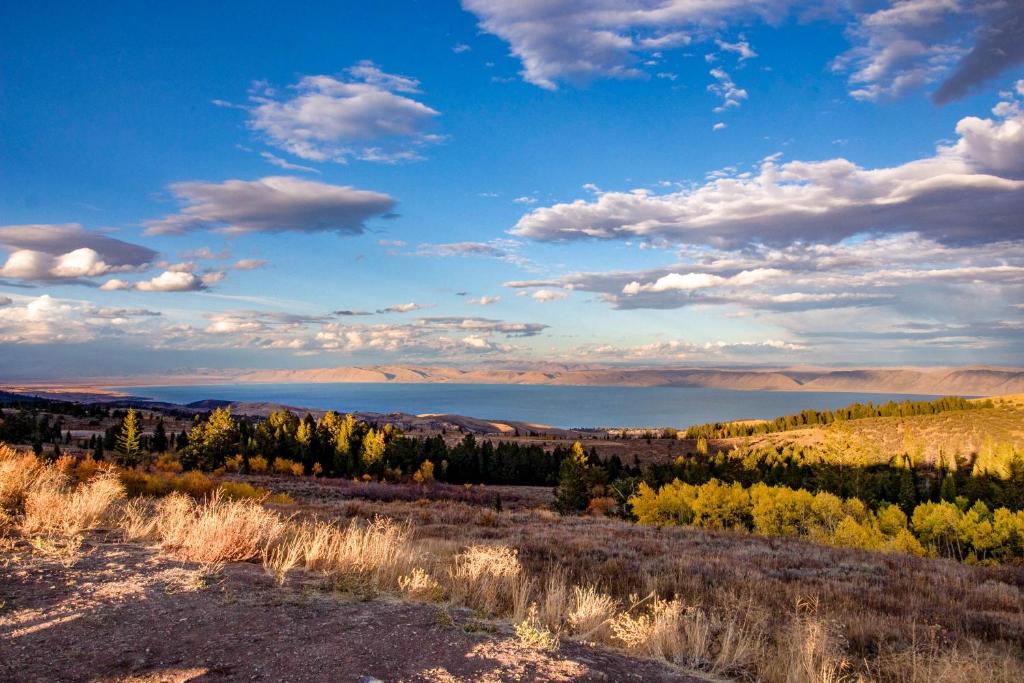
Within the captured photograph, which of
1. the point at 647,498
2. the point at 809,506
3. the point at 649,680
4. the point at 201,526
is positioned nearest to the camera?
the point at 649,680

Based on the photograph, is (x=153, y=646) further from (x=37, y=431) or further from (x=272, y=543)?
(x=37, y=431)

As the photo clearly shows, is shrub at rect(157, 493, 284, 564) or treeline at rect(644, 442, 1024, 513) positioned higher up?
shrub at rect(157, 493, 284, 564)

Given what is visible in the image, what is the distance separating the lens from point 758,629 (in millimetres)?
7273

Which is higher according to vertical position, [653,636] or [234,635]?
[234,635]

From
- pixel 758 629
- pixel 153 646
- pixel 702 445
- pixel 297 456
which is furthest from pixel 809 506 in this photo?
pixel 702 445

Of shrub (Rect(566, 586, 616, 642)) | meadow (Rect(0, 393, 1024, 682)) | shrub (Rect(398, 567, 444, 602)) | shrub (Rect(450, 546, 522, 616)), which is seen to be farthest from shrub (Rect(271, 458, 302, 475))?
shrub (Rect(566, 586, 616, 642))

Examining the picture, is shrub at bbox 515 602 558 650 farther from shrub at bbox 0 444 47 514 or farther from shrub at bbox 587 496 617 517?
shrub at bbox 587 496 617 517

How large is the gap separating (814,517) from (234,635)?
43826mm

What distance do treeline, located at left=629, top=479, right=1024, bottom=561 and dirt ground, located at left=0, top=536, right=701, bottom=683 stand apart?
117 feet

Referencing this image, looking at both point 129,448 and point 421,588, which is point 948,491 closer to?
point 421,588

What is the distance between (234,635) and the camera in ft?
17.4

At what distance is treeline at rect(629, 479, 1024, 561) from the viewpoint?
3997 centimetres

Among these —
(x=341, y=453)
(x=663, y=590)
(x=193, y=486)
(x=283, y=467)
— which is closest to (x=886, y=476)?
(x=341, y=453)

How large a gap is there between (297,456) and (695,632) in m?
77.5
